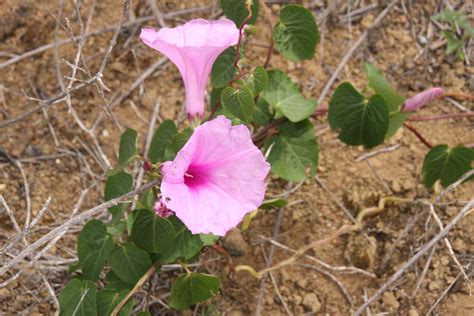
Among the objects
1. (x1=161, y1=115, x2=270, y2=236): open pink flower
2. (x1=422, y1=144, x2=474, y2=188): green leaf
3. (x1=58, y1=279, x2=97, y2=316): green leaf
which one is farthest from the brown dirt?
(x1=161, y1=115, x2=270, y2=236): open pink flower

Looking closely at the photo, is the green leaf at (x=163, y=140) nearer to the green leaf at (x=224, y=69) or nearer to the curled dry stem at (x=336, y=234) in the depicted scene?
the green leaf at (x=224, y=69)

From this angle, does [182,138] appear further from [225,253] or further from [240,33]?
[225,253]

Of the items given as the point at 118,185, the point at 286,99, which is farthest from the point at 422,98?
the point at 118,185

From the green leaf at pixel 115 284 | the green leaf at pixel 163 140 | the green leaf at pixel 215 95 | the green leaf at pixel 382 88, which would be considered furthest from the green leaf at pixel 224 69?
the green leaf at pixel 115 284

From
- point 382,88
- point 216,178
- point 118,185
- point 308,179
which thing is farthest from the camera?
point 308,179

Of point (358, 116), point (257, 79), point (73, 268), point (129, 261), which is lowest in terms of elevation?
point (73, 268)

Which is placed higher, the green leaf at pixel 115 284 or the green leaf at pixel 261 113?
the green leaf at pixel 261 113

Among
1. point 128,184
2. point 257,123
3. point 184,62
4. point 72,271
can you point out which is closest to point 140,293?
point 72,271

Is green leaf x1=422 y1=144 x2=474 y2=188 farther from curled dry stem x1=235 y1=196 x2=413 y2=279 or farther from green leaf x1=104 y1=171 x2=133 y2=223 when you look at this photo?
green leaf x1=104 y1=171 x2=133 y2=223
